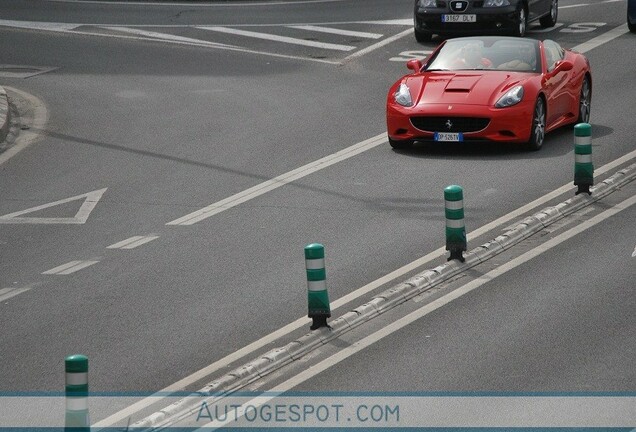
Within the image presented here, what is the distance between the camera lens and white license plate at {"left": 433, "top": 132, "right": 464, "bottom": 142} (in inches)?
741

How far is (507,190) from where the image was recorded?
16.7 meters

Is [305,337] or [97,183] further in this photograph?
[97,183]

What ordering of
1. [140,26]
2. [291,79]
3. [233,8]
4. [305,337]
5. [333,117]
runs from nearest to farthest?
1. [305,337]
2. [333,117]
3. [291,79]
4. [140,26]
5. [233,8]

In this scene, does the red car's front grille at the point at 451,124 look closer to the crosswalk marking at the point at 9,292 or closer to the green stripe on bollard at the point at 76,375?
the crosswalk marking at the point at 9,292

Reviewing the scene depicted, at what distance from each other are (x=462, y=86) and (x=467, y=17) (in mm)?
10160

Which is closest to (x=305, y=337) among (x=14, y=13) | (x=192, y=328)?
(x=192, y=328)

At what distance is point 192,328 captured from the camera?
11.6m

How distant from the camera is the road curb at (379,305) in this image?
9770mm

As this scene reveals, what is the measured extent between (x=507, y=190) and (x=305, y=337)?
6.11 metres

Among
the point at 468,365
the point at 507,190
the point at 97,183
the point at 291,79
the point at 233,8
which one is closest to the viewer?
the point at 468,365

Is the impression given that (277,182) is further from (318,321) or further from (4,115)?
(318,321)

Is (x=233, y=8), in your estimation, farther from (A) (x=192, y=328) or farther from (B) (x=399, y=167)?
(A) (x=192, y=328)

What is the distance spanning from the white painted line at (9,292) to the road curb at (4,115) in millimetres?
7724

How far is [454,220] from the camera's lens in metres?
13.3
